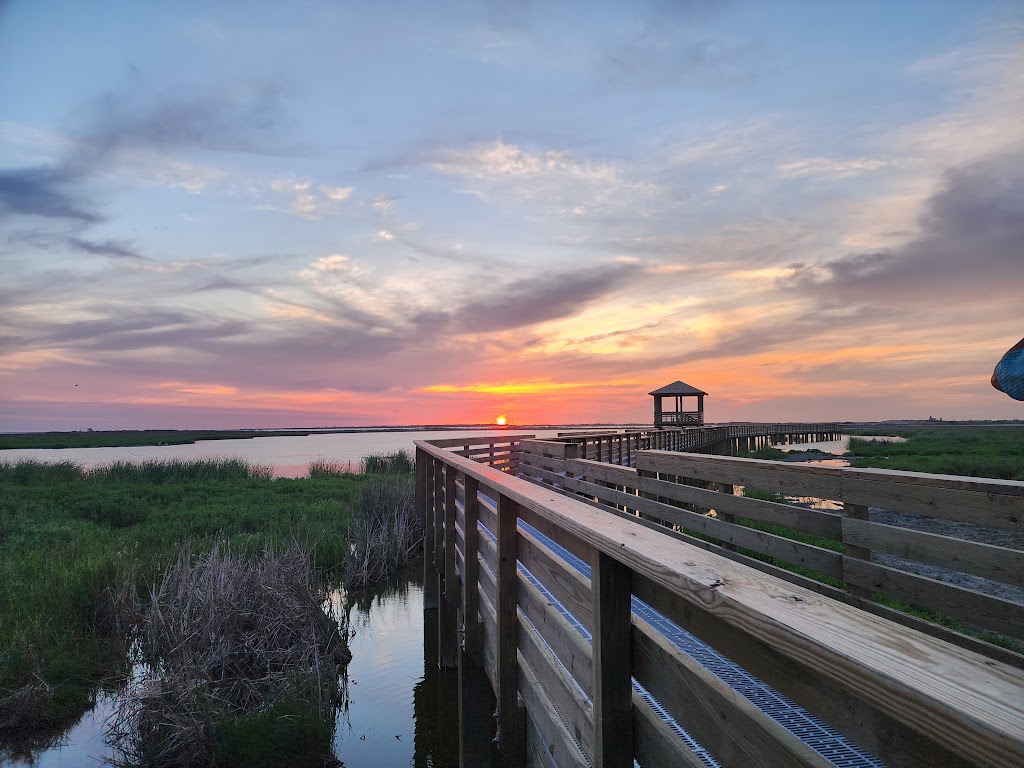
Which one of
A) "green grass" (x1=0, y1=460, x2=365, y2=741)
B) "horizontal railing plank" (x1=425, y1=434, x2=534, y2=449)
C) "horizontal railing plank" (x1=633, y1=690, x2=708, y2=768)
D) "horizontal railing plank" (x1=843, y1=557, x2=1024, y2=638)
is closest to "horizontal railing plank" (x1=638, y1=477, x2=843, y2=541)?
"horizontal railing plank" (x1=843, y1=557, x2=1024, y2=638)

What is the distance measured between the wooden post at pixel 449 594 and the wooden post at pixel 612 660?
416cm

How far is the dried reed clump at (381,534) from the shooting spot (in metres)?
9.45

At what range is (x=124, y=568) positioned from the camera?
755cm

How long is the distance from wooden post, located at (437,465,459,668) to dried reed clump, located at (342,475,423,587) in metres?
2.95

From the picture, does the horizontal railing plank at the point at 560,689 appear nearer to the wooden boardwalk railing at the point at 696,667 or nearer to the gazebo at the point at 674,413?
the wooden boardwalk railing at the point at 696,667

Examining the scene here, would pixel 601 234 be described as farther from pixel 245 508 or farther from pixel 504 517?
pixel 504 517

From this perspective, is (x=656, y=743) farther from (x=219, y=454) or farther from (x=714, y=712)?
(x=219, y=454)

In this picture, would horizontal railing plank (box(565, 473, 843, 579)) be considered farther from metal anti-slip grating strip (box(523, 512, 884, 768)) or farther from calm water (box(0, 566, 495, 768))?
calm water (box(0, 566, 495, 768))

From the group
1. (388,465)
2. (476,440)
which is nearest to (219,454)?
(388,465)

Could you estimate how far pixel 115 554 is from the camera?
853 cm

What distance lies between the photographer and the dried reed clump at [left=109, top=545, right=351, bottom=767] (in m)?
4.36

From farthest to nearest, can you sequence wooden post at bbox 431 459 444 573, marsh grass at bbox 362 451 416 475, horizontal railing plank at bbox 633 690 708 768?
marsh grass at bbox 362 451 416 475
wooden post at bbox 431 459 444 573
horizontal railing plank at bbox 633 690 708 768

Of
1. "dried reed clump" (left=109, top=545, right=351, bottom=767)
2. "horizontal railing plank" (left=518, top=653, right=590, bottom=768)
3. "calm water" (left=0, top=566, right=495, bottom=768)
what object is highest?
"horizontal railing plank" (left=518, top=653, right=590, bottom=768)

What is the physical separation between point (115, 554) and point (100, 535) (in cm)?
327
